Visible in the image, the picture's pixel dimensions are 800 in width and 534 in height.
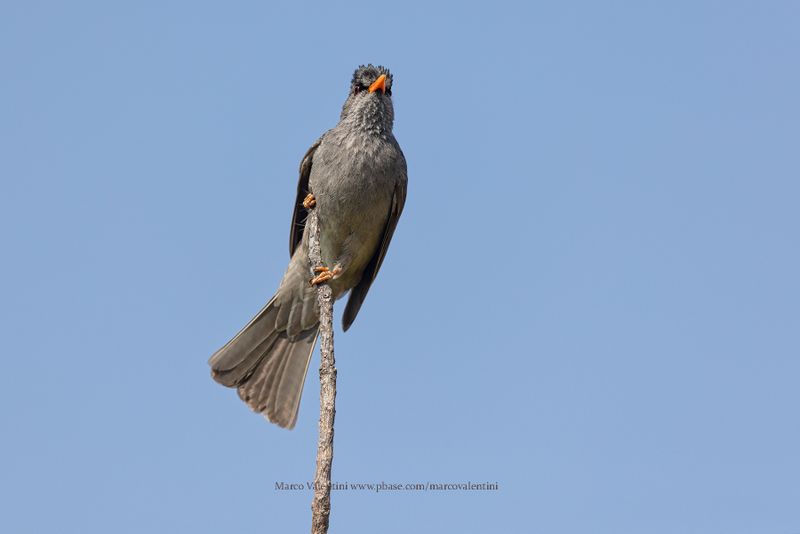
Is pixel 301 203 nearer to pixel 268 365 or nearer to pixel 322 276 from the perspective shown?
pixel 322 276

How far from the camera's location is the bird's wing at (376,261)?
759cm

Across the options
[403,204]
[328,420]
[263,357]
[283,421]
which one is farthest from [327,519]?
[403,204]

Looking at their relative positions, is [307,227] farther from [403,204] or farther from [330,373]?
[330,373]

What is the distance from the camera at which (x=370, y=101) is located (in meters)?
7.50

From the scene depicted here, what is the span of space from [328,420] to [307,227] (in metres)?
3.37

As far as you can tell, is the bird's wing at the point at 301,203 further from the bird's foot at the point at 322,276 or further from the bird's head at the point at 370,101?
the bird's foot at the point at 322,276

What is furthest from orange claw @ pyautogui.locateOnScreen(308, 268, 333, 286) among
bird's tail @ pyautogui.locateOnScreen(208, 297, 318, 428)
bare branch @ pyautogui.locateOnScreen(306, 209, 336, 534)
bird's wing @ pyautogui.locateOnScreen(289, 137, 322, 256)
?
bare branch @ pyautogui.locateOnScreen(306, 209, 336, 534)

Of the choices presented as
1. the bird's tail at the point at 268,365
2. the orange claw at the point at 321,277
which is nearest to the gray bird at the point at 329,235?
the bird's tail at the point at 268,365

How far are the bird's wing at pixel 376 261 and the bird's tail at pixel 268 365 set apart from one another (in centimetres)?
48

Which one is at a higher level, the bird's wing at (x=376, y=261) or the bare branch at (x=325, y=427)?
the bird's wing at (x=376, y=261)

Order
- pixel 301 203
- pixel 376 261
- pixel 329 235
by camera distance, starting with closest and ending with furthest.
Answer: pixel 329 235
pixel 301 203
pixel 376 261

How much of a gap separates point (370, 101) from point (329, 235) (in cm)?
119

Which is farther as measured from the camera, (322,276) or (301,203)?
(301,203)

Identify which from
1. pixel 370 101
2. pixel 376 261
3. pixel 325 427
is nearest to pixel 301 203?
pixel 376 261
